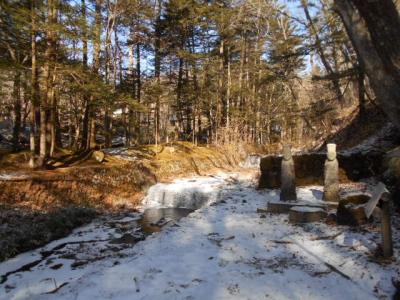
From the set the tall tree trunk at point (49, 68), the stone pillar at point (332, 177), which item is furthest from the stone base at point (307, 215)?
the tall tree trunk at point (49, 68)

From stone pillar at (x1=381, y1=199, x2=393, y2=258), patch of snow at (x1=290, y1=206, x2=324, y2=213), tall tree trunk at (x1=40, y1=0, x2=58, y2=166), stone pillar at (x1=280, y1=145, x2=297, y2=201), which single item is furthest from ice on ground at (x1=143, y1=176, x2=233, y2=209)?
stone pillar at (x1=381, y1=199, x2=393, y2=258)

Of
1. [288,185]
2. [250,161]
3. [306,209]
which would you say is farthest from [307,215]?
[250,161]

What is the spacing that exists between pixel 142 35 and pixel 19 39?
36.1ft

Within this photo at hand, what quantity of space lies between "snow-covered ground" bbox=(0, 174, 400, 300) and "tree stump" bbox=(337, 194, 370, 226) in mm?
266

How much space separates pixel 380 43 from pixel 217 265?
142 inches

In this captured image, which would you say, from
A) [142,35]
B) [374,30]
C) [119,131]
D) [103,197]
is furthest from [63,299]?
[119,131]

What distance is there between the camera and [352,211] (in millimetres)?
6711

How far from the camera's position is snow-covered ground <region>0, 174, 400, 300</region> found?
4434mm

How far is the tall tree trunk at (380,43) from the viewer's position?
3.54 metres

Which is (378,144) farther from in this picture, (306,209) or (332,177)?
(306,209)

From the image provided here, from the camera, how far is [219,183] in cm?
1302

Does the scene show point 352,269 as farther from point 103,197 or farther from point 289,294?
point 103,197

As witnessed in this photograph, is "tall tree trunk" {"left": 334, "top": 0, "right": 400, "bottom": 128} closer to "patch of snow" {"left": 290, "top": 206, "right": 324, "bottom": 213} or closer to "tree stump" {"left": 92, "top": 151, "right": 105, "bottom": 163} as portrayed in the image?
"patch of snow" {"left": 290, "top": 206, "right": 324, "bottom": 213}

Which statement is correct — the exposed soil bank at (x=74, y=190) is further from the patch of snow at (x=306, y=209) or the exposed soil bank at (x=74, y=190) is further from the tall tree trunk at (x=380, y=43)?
the tall tree trunk at (x=380, y=43)
